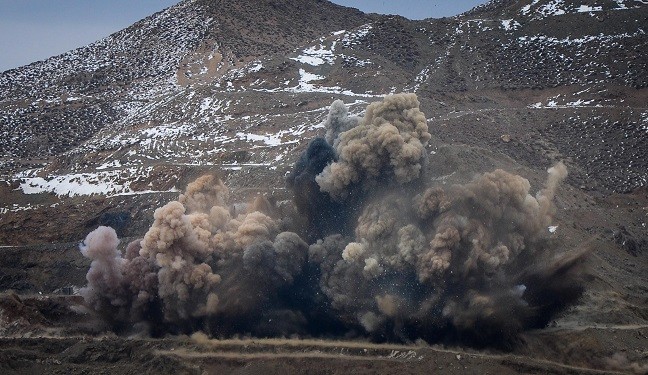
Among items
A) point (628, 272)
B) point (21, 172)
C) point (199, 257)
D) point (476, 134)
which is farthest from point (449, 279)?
point (21, 172)

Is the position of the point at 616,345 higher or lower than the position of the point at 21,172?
lower

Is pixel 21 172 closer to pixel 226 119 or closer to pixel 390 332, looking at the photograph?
pixel 226 119

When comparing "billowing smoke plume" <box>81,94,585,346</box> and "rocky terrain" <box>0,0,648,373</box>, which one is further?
"rocky terrain" <box>0,0,648,373</box>

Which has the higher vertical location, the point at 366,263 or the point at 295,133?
the point at 295,133

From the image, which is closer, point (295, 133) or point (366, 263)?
point (366, 263)
